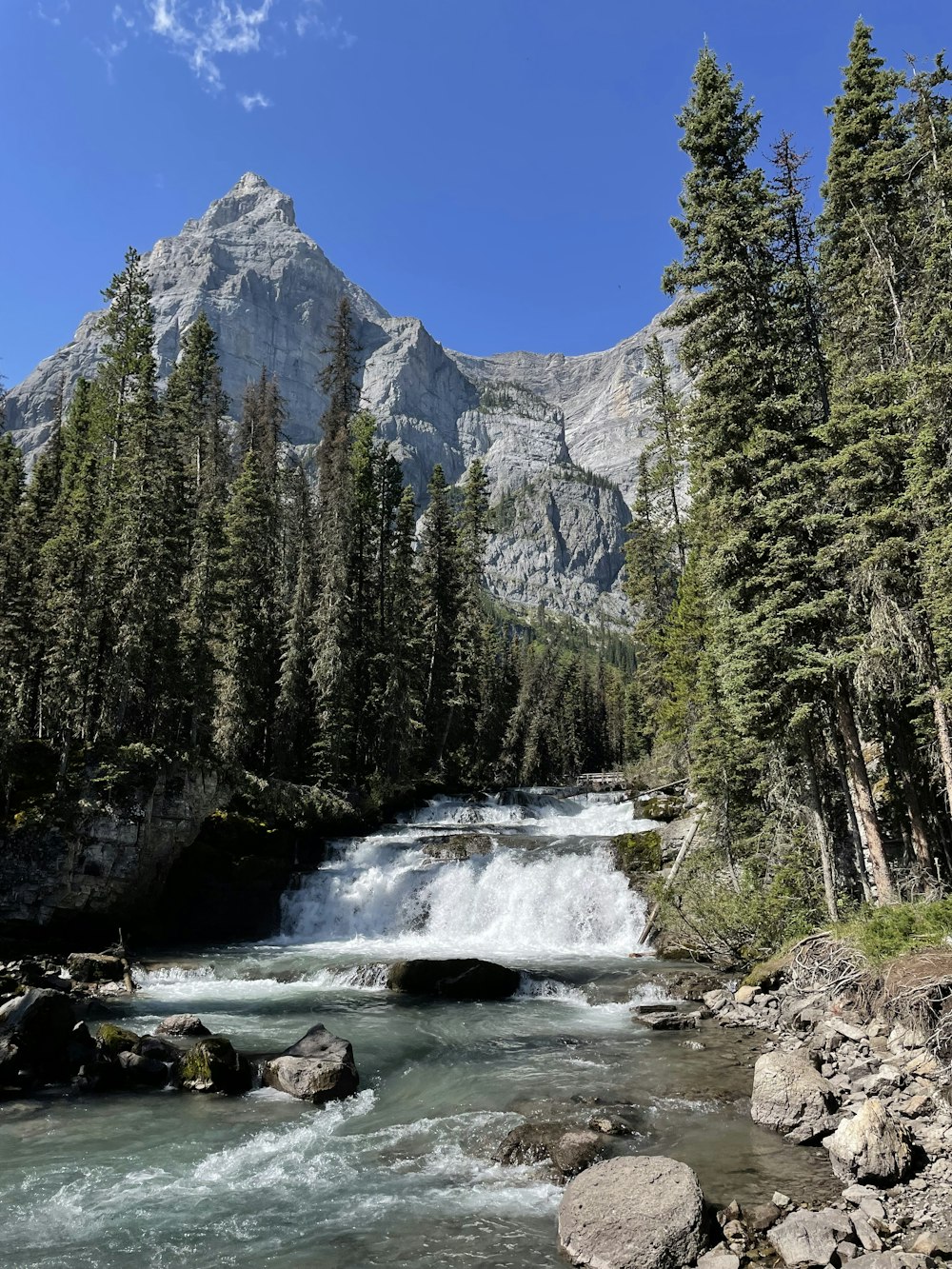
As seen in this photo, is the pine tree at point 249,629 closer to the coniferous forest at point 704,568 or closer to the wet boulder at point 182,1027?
the coniferous forest at point 704,568

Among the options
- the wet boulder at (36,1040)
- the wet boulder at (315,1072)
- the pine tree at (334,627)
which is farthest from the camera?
the pine tree at (334,627)

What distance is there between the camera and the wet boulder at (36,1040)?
12.7 metres

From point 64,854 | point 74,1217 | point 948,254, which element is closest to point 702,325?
point 948,254

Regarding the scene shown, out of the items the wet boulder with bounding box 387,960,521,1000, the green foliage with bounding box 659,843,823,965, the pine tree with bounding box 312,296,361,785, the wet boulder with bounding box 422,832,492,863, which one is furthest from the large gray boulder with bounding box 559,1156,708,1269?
the pine tree with bounding box 312,296,361,785

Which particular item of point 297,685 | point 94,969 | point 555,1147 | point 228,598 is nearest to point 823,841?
point 555,1147

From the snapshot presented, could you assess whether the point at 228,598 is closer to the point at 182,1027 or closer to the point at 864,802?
the point at 182,1027

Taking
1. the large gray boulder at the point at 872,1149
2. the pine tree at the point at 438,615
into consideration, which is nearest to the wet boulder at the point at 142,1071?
the large gray boulder at the point at 872,1149

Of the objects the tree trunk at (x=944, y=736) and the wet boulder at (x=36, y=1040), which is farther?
the tree trunk at (x=944, y=736)

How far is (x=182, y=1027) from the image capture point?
1503cm

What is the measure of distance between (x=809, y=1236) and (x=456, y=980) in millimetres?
12959

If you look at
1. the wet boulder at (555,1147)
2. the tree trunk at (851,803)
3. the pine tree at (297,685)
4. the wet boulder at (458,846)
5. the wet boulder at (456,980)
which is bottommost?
the wet boulder at (456,980)

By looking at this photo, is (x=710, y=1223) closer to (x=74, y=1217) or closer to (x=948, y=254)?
(x=74, y=1217)

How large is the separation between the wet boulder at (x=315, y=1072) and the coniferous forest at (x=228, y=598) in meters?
16.0

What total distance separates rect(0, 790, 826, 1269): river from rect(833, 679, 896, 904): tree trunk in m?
4.19
